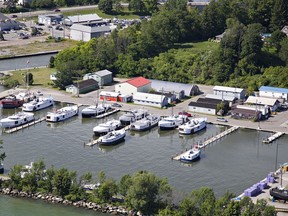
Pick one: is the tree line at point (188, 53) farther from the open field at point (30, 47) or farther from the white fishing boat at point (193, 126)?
the white fishing boat at point (193, 126)

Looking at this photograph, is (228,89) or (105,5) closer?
(228,89)

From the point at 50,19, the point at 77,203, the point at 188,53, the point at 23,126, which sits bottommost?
the point at 77,203

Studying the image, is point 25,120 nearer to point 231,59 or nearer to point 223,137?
point 223,137

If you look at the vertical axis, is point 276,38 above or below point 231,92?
above

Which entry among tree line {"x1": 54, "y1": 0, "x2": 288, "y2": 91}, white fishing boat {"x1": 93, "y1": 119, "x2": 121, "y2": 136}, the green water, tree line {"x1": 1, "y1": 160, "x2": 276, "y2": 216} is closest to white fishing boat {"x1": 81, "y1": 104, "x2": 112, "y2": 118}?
white fishing boat {"x1": 93, "y1": 119, "x2": 121, "y2": 136}

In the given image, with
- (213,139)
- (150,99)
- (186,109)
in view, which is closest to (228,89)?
(186,109)

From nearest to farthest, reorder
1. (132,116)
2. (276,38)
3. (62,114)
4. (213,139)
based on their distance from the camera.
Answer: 1. (213,139)
2. (132,116)
3. (62,114)
4. (276,38)

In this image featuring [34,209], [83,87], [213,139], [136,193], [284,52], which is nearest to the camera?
[136,193]

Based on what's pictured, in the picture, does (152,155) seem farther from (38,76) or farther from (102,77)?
(38,76)
